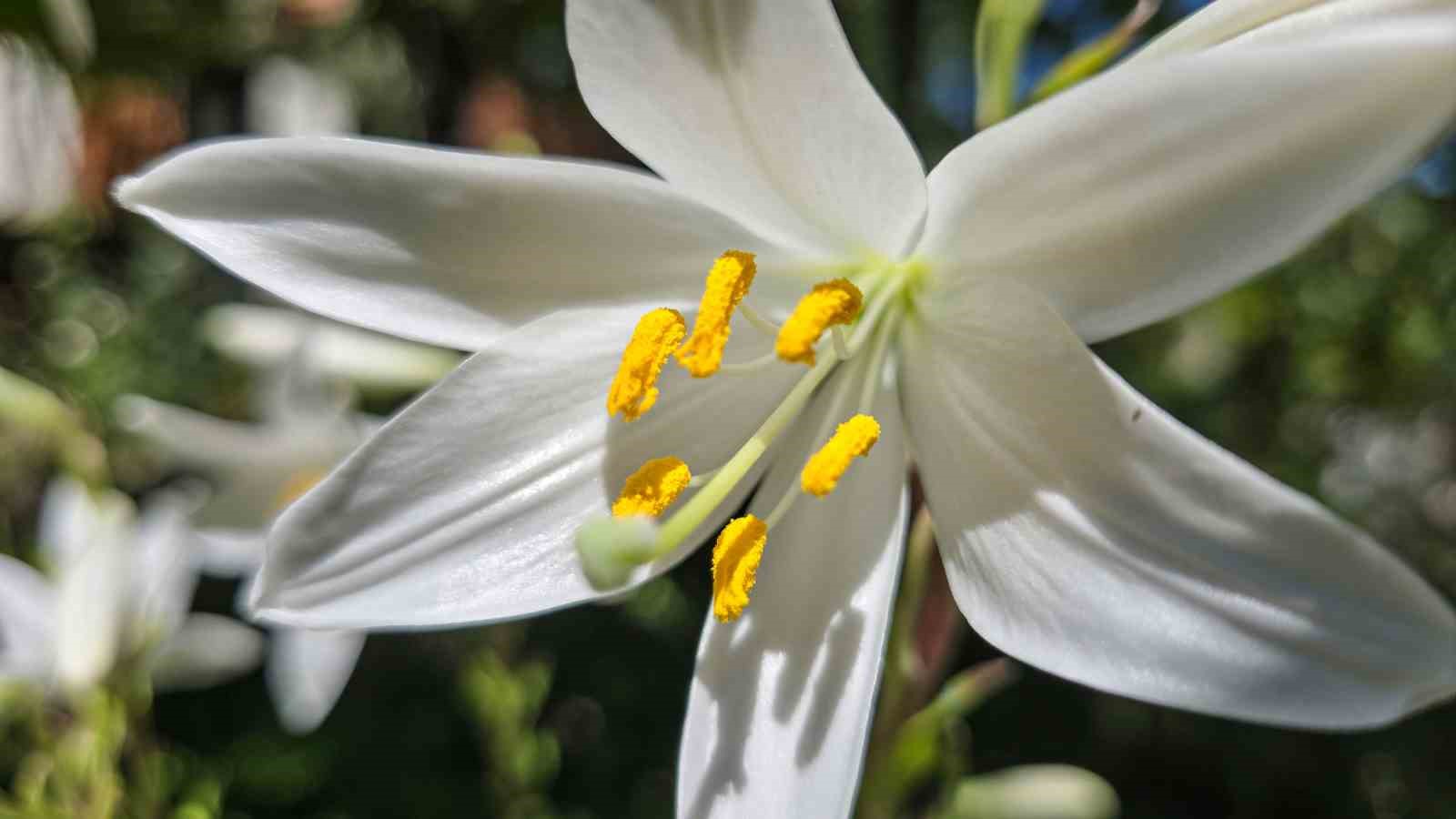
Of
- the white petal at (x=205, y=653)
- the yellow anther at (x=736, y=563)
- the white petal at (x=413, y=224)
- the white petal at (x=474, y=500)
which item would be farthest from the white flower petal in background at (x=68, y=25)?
the yellow anther at (x=736, y=563)

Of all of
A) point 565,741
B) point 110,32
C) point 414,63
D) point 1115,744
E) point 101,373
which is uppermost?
point 110,32

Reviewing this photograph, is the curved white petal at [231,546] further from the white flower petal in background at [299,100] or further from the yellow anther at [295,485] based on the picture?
the white flower petal in background at [299,100]

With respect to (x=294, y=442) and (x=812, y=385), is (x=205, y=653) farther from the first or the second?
(x=812, y=385)

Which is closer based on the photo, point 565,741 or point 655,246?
point 655,246

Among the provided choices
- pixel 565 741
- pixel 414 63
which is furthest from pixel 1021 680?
pixel 414 63

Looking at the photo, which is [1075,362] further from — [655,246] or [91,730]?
[91,730]

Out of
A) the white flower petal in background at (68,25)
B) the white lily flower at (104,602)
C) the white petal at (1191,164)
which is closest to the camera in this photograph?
the white petal at (1191,164)
